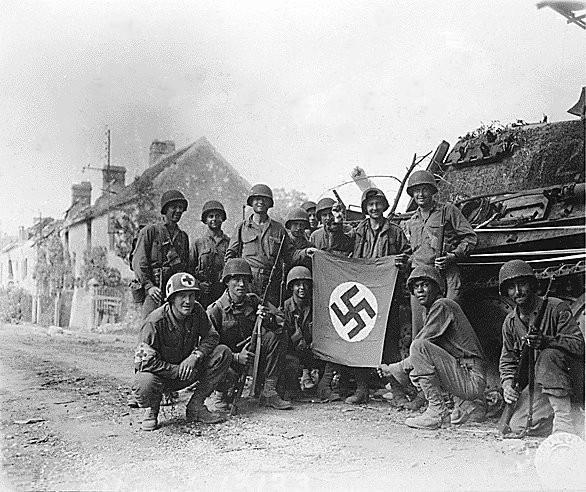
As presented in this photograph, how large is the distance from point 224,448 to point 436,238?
2.30m

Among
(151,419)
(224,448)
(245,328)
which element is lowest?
(224,448)

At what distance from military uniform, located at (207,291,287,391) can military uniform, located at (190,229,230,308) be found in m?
0.58

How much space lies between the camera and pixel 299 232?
6.45 meters

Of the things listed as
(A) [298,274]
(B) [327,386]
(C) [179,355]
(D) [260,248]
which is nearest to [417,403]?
(B) [327,386]

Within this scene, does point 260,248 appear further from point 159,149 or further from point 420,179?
point 420,179

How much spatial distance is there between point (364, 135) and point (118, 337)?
8.69ft

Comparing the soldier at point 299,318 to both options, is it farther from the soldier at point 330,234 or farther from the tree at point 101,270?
the tree at point 101,270

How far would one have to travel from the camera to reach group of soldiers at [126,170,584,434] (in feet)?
15.5

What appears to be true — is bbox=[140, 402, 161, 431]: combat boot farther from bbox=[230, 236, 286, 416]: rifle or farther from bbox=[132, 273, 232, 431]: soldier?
bbox=[230, 236, 286, 416]: rifle

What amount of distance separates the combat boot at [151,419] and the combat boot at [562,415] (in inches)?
102

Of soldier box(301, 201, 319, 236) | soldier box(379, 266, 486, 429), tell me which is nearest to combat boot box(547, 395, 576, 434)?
soldier box(379, 266, 486, 429)

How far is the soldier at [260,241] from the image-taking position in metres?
5.92

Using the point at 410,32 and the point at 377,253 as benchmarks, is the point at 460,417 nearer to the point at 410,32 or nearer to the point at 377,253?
the point at 377,253

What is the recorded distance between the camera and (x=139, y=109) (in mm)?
5207
